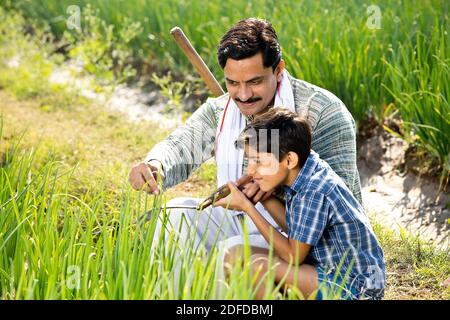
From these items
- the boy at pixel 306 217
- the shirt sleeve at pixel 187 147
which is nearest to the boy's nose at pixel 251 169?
the boy at pixel 306 217

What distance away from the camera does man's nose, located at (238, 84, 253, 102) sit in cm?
290

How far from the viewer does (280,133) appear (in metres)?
2.55

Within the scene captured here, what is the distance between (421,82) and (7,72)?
11.5 feet

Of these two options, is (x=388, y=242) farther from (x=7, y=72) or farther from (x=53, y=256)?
(x=7, y=72)

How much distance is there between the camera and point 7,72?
638 centimetres

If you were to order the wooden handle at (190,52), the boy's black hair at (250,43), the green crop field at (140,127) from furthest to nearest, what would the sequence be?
the wooden handle at (190,52)
the boy's black hair at (250,43)
the green crop field at (140,127)

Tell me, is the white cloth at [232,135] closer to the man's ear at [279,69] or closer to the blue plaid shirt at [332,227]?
the man's ear at [279,69]

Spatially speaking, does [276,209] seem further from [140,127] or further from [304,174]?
[140,127]

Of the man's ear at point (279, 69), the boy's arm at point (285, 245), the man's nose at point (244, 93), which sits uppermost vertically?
the man's ear at point (279, 69)

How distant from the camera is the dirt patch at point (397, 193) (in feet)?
12.6

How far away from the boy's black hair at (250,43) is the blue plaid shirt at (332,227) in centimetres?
48
